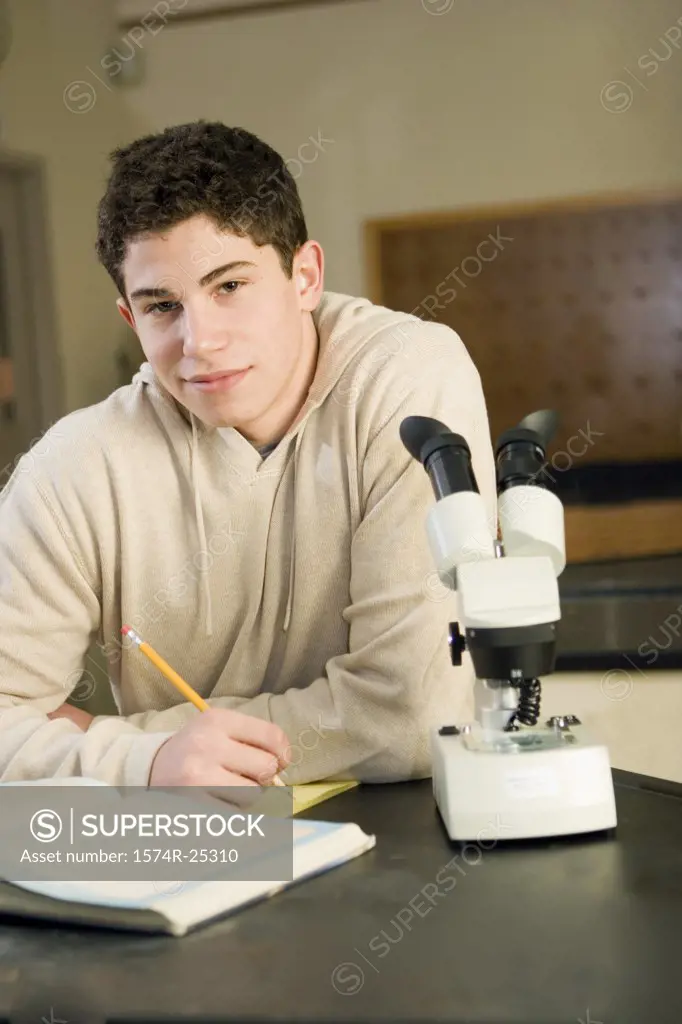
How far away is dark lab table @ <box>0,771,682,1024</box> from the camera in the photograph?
583 millimetres

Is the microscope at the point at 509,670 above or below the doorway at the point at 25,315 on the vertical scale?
below

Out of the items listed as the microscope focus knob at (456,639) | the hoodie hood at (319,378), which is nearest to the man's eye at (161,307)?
the hoodie hood at (319,378)

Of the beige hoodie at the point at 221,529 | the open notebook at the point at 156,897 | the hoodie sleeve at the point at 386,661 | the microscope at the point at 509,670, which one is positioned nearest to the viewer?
the open notebook at the point at 156,897

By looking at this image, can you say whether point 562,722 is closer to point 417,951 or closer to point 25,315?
point 417,951

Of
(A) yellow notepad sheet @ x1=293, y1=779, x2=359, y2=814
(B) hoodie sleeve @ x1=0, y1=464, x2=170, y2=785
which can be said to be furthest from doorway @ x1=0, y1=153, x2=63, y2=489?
(A) yellow notepad sheet @ x1=293, y1=779, x2=359, y2=814

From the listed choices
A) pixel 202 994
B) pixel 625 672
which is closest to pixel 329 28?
pixel 625 672

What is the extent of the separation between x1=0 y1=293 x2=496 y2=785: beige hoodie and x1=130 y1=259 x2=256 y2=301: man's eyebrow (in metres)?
0.15

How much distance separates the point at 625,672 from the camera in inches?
99.9

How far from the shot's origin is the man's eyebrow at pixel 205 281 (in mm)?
1134

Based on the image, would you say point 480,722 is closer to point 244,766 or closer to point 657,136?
point 244,766

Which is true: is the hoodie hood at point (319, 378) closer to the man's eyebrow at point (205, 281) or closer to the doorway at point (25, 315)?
the man's eyebrow at point (205, 281)

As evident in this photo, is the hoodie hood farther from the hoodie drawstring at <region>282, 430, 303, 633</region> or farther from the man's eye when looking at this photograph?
the man's eye

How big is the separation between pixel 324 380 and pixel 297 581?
223 millimetres

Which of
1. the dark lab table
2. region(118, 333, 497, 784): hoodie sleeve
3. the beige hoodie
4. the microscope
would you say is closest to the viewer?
the dark lab table
